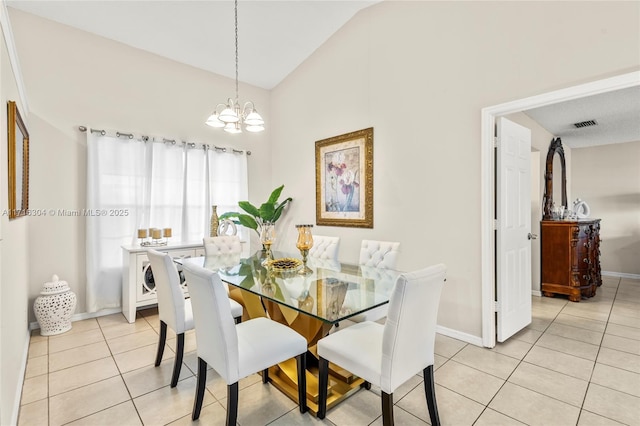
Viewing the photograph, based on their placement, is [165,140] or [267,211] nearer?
[165,140]

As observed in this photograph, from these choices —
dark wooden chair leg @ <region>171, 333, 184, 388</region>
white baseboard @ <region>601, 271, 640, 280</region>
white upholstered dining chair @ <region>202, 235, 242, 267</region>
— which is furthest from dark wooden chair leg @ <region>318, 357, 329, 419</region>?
white baseboard @ <region>601, 271, 640, 280</region>

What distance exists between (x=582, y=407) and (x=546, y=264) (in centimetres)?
288

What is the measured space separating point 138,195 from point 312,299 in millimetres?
3087

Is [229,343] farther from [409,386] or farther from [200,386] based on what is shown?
[409,386]

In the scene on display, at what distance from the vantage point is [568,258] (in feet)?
13.2

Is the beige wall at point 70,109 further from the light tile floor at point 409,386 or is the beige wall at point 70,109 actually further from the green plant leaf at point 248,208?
the green plant leaf at point 248,208

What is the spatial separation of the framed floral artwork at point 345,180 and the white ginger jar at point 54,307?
302 cm

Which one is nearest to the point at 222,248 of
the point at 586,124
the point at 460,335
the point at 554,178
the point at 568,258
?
the point at 460,335

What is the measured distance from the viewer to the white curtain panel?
3.50 metres


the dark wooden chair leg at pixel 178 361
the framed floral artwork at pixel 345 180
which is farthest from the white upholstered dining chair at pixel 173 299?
the framed floral artwork at pixel 345 180

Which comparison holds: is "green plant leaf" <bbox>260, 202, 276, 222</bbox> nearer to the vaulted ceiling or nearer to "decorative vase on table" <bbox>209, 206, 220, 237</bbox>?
"decorative vase on table" <bbox>209, 206, 220, 237</bbox>

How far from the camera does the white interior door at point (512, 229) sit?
9.02 feet

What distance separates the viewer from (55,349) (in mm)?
2758

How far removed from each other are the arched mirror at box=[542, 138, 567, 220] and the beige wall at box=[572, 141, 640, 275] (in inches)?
41.2
